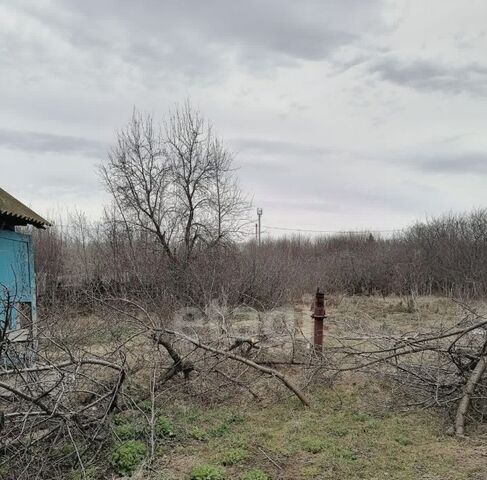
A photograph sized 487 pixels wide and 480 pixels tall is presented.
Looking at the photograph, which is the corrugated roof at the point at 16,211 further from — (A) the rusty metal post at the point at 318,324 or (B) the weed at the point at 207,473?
(B) the weed at the point at 207,473

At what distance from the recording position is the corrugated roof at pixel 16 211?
301 inches

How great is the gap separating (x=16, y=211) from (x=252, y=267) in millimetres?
7187

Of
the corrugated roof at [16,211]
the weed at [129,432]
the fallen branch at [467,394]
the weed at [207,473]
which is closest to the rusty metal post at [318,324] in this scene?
the fallen branch at [467,394]

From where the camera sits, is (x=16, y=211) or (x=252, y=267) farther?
(x=252, y=267)

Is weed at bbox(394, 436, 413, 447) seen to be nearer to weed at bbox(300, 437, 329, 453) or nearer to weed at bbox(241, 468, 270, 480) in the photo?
weed at bbox(300, 437, 329, 453)

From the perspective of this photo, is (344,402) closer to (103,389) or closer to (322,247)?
(103,389)

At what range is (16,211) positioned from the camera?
7.84 m

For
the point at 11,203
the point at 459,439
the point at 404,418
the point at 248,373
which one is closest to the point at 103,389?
the point at 248,373

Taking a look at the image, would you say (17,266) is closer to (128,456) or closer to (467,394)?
(128,456)

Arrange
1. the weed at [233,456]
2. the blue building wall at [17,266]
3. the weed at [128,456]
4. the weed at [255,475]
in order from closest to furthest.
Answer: the weed at [255,475] → the weed at [128,456] → the weed at [233,456] → the blue building wall at [17,266]

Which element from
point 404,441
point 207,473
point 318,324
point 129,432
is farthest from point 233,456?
point 318,324

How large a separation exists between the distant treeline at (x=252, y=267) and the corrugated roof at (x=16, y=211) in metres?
1.69

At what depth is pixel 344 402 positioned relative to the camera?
19.4ft

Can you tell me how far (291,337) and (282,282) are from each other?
24.0 ft
